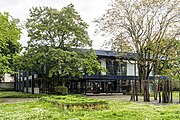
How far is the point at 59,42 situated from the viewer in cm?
3738

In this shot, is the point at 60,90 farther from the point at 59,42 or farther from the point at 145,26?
the point at 145,26

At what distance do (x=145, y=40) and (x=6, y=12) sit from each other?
14.7 metres

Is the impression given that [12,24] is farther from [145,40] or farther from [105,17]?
[145,40]

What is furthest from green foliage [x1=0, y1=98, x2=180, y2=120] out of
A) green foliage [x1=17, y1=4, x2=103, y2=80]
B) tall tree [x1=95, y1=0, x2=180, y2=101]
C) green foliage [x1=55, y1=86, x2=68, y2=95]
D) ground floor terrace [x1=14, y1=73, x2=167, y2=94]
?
ground floor terrace [x1=14, y1=73, x2=167, y2=94]

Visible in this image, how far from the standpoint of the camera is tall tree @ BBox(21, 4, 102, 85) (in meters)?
34.6

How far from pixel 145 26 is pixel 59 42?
14.3 metres

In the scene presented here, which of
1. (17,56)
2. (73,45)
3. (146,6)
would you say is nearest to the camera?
(146,6)

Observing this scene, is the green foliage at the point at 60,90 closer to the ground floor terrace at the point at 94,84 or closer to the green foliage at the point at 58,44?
the green foliage at the point at 58,44

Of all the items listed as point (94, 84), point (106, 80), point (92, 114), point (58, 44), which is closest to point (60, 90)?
point (58, 44)

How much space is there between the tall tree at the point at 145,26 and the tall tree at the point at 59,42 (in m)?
8.73

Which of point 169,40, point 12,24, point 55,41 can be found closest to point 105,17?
point 169,40

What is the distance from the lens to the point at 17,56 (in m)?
35.2

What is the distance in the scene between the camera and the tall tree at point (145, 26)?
26.0 meters

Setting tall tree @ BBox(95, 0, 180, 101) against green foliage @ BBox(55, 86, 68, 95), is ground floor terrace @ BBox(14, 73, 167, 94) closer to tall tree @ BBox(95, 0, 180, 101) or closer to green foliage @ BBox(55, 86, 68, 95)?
green foliage @ BBox(55, 86, 68, 95)
